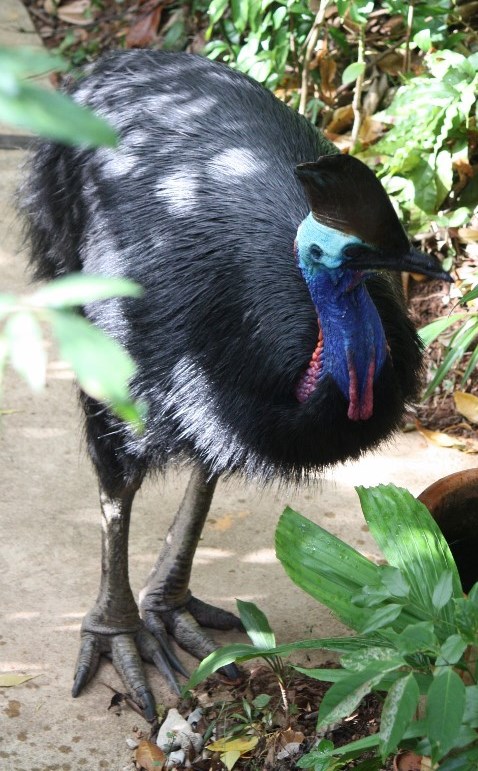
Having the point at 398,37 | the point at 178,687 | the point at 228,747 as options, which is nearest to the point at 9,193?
the point at 398,37

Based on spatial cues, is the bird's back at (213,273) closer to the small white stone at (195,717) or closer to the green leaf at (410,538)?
the green leaf at (410,538)

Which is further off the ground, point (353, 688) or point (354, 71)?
point (354, 71)

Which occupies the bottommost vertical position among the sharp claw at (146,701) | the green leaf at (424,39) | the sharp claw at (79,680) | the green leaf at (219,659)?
the sharp claw at (79,680)

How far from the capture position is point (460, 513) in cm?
271

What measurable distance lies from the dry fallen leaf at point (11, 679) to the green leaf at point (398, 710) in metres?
1.43

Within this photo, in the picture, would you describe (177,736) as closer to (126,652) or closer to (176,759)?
(176,759)

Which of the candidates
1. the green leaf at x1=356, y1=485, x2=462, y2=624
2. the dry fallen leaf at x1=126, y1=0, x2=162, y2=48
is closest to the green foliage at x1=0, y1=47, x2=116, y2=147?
the green leaf at x1=356, y1=485, x2=462, y2=624

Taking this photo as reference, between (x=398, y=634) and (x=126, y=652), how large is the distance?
4.20 ft

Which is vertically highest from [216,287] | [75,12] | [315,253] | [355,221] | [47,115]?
[47,115]

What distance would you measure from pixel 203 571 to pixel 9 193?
2.31 meters

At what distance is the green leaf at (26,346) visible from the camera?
2.00 ft

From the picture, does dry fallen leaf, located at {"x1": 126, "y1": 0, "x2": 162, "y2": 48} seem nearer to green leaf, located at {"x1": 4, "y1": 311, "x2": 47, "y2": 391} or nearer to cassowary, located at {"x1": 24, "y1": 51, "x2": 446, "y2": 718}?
cassowary, located at {"x1": 24, "y1": 51, "x2": 446, "y2": 718}

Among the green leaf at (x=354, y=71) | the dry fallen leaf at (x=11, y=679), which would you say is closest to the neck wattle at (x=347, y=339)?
the dry fallen leaf at (x=11, y=679)

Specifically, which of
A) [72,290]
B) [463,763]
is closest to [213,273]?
[463,763]
